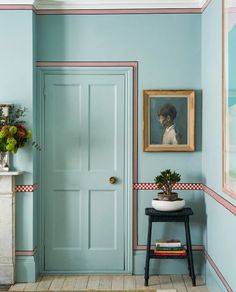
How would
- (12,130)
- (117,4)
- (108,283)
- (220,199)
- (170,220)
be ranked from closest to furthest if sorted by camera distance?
1. (220,199)
2. (12,130)
3. (170,220)
4. (108,283)
5. (117,4)

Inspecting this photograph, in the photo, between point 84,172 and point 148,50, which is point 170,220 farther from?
point 148,50

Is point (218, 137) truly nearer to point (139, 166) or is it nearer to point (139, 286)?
point (139, 166)

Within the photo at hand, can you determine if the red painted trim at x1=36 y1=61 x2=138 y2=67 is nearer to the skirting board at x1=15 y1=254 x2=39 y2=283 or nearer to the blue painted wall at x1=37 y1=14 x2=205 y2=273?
the blue painted wall at x1=37 y1=14 x2=205 y2=273

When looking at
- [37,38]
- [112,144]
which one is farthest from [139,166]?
[37,38]

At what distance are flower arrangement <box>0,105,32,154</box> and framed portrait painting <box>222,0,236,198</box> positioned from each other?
1.81m

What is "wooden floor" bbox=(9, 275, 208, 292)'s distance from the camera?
4820 mm

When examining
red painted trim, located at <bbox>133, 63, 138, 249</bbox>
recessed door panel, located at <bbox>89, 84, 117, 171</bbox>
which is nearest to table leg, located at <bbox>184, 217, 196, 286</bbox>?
red painted trim, located at <bbox>133, 63, 138, 249</bbox>

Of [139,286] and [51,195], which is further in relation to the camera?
[51,195]

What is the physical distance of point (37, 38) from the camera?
16.9ft

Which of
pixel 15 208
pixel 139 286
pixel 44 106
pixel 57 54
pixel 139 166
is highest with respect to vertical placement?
pixel 57 54

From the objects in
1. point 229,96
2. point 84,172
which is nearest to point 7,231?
point 84,172

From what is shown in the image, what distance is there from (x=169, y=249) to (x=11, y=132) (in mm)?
1785

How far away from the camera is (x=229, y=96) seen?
3.82m

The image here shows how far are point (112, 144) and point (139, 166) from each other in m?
0.34
